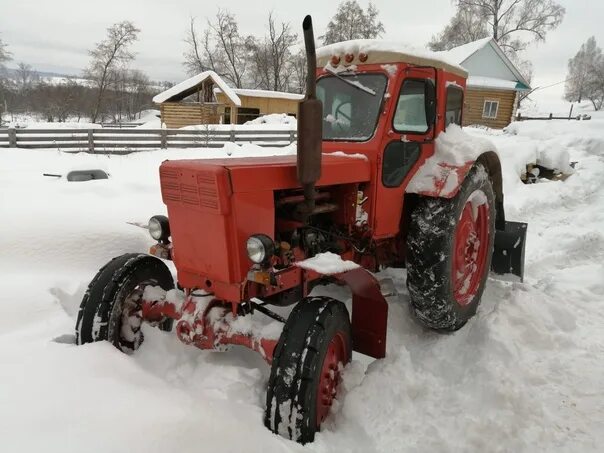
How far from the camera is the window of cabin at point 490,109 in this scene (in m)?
26.5

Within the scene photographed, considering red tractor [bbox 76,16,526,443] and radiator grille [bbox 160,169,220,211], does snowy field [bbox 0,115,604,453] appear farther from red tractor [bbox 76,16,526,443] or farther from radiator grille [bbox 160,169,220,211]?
radiator grille [bbox 160,169,220,211]

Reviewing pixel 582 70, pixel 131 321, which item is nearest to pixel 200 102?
pixel 131 321

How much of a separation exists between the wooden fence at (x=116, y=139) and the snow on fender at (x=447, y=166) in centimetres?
1296

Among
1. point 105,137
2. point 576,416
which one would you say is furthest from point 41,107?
point 576,416

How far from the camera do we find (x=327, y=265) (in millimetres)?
2301

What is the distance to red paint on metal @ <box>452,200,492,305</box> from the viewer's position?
3.64m

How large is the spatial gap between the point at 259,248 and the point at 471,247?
2.36 meters

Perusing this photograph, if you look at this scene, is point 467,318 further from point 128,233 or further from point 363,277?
point 128,233

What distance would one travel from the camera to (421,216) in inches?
127

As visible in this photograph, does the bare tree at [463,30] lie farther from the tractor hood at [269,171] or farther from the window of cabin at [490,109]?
the tractor hood at [269,171]

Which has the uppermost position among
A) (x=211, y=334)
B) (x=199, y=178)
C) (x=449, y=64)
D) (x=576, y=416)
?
(x=449, y=64)

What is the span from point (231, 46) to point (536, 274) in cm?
4004

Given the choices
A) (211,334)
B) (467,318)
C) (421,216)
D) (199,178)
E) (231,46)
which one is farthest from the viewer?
(231,46)

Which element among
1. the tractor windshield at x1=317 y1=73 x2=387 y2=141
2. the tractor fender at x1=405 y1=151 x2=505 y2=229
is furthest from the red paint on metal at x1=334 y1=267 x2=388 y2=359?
the tractor windshield at x1=317 y1=73 x2=387 y2=141
